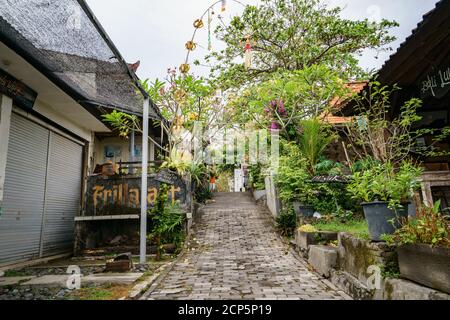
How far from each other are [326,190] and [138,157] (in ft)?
26.1

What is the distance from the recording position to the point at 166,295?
4352mm

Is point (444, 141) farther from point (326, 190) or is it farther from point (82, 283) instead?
point (82, 283)

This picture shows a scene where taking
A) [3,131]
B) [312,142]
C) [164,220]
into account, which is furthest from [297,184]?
[3,131]

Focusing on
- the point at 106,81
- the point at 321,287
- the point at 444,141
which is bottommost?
the point at 321,287

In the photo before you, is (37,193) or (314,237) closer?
(314,237)

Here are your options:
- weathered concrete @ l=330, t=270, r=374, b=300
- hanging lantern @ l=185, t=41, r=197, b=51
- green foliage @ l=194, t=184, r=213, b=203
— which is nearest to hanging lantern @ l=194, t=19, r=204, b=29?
hanging lantern @ l=185, t=41, r=197, b=51

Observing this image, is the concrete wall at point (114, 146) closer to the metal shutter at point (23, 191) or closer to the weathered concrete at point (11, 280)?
the metal shutter at point (23, 191)

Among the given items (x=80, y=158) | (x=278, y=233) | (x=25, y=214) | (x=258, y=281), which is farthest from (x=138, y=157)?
(x=258, y=281)

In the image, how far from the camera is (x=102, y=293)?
14.2 ft

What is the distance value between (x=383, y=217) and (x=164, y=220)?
221 inches

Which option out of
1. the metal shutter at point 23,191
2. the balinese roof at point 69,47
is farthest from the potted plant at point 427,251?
the metal shutter at point 23,191

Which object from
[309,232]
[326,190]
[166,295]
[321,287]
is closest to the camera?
[166,295]

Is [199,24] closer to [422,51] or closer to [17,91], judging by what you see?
[17,91]

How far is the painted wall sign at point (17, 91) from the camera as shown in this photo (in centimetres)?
646
